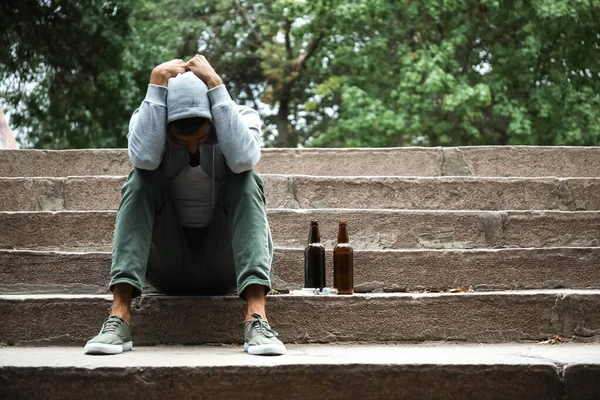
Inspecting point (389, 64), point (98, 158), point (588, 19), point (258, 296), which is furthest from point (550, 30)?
point (258, 296)

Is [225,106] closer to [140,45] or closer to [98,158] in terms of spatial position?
[98,158]

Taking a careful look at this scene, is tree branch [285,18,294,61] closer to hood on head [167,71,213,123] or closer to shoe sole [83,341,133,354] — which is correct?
hood on head [167,71,213,123]

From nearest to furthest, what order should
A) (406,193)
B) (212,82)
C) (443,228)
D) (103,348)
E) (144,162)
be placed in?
(103,348), (144,162), (212,82), (443,228), (406,193)

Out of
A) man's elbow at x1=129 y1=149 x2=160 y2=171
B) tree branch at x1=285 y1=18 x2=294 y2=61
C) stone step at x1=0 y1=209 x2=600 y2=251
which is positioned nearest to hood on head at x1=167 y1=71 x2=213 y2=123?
man's elbow at x1=129 y1=149 x2=160 y2=171

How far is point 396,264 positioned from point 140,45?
1073 cm

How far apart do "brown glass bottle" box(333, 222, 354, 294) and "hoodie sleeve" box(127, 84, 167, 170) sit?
101 centimetres

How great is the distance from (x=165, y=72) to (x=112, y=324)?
3.45 feet

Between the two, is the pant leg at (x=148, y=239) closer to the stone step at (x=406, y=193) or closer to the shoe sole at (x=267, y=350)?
the shoe sole at (x=267, y=350)

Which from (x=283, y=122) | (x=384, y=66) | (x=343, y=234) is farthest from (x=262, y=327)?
(x=283, y=122)

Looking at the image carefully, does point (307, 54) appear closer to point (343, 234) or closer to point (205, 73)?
point (343, 234)

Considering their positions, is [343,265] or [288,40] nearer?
[343,265]

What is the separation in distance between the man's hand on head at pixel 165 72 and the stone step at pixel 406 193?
170 cm

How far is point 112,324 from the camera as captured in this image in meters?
3.06

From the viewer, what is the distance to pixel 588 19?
13250 millimetres
